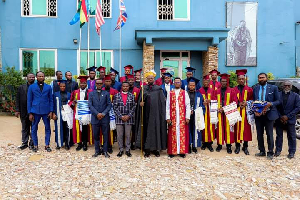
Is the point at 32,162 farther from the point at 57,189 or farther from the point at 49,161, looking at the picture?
the point at 57,189

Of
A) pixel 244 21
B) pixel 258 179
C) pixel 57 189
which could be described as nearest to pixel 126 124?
pixel 57 189

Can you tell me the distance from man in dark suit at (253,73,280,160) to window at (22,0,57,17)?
34.9 feet

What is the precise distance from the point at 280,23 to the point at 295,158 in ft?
30.8

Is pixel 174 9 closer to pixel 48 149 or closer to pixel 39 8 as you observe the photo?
pixel 39 8

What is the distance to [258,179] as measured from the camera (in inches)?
184

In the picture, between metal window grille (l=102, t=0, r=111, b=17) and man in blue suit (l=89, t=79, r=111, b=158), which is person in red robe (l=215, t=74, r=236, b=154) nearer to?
man in blue suit (l=89, t=79, r=111, b=158)

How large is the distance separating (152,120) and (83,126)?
1.71 meters

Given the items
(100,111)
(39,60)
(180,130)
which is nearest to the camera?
(100,111)

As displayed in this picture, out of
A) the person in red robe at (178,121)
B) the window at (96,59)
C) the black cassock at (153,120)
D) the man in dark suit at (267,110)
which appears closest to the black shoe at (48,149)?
the black cassock at (153,120)

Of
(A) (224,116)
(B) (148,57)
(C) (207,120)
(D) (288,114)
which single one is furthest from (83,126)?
(B) (148,57)

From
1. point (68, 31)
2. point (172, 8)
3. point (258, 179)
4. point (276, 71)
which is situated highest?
point (172, 8)

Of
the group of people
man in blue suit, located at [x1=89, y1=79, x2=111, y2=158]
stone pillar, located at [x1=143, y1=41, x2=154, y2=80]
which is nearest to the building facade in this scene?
stone pillar, located at [x1=143, y1=41, x2=154, y2=80]

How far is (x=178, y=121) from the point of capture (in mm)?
6059

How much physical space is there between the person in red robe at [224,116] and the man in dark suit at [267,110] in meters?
0.59
